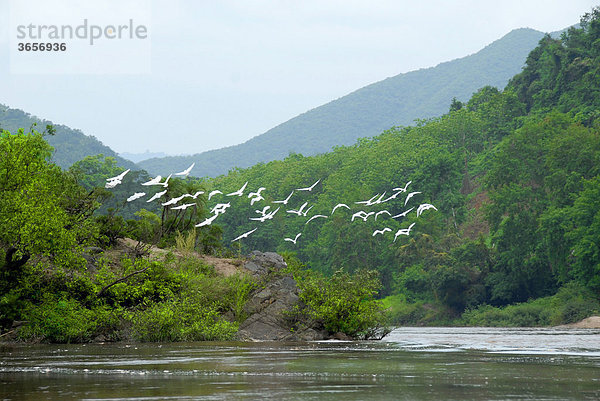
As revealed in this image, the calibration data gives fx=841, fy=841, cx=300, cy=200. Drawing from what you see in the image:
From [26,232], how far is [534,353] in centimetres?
1961

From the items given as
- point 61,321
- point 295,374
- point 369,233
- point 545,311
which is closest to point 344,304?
point 61,321

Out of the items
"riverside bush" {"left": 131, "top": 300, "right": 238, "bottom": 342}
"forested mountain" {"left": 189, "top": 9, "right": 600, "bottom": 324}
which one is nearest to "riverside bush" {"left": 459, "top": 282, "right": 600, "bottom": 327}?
"forested mountain" {"left": 189, "top": 9, "right": 600, "bottom": 324}

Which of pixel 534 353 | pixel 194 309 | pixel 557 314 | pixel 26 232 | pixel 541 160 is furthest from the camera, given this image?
pixel 541 160

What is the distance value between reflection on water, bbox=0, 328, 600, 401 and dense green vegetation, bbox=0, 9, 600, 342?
6.76 meters

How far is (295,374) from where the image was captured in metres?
20.4

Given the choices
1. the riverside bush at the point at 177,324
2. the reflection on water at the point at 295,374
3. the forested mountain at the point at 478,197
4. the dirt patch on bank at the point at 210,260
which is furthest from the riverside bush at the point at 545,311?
the reflection on water at the point at 295,374

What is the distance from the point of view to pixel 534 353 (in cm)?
2975

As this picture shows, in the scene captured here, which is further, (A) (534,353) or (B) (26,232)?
(B) (26,232)

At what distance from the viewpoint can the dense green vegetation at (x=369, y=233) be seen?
36.5 meters

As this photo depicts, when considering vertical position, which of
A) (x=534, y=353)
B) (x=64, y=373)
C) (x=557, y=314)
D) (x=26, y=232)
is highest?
(x=26, y=232)

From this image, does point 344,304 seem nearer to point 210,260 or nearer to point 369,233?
point 210,260

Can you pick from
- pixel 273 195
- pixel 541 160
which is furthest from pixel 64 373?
pixel 273 195

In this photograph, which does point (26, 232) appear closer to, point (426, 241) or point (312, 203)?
point (426, 241)

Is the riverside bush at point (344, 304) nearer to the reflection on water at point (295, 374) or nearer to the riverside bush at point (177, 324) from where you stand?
the riverside bush at point (177, 324)
